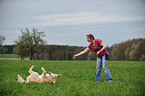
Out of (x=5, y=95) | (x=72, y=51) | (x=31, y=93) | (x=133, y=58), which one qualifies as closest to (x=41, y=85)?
(x=31, y=93)

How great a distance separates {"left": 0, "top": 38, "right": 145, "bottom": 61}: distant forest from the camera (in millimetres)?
45000

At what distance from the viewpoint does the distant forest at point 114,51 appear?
4500cm

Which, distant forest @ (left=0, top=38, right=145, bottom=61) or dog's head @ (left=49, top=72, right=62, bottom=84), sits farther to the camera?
distant forest @ (left=0, top=38, right=145, bottom=61)

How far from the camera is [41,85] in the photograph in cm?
716

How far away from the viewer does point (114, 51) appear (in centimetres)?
5047

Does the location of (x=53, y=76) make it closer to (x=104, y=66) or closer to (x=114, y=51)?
(x=104, y=66)

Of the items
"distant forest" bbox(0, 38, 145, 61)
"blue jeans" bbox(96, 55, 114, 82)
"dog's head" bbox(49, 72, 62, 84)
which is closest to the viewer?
"dog's head" bbox(49, 72, 62, 84)

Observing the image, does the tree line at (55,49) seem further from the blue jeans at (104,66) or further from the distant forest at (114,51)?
the blue jeans at (104,66)

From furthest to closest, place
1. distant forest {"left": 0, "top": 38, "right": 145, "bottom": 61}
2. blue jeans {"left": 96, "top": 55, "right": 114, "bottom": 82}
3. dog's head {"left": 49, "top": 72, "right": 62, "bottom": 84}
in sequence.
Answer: distant forest {"left": 0, "top": 38, "right": 145, "bottom": 61}
blue jeans {"left": 96, "top": 55, "right": 114, "bottom": 82}
dog's head {"left": 49, "top": 72, "right": 62, "bottom": 84}

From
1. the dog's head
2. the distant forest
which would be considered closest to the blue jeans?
the dog's head

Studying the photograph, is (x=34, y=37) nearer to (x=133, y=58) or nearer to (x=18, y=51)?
(x=18, y=51)

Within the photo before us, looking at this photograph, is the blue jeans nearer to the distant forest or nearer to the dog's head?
the dog's head

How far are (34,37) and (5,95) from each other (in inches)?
2015

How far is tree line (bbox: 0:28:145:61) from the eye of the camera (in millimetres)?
46006
